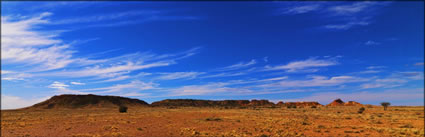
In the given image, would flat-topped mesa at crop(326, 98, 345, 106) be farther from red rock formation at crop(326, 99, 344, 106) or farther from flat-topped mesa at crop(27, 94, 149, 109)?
flat-topped mesa at crop(27, 94, 149, 109)

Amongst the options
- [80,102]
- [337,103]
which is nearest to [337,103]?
[337,103]

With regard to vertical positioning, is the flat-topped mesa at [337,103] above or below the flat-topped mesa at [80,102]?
below

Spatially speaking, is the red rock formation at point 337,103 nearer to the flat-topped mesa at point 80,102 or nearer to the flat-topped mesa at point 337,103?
the flat-topped mesa at point 337,103

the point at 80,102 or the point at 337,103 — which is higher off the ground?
the point at 80,102

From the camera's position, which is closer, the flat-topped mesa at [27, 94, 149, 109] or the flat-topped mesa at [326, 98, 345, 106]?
the flat-topped mesa at [27, 94, 149, 109]

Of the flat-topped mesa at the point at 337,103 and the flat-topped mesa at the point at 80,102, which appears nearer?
the flat-topped mesa at the point at 80,102

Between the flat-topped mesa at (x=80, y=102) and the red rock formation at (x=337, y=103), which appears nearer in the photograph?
the flat-topped mesa at (x=80, y=102)

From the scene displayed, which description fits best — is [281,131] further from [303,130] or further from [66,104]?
[66,104]

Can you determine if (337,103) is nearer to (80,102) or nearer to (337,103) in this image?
(337,103)

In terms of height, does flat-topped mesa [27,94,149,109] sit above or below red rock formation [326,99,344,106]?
above

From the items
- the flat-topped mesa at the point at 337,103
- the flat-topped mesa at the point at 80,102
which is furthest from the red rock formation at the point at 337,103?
the flat-topped mesa at the point at 80,102

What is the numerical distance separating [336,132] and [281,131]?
4257 mm

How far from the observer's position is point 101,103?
11038 centimetres

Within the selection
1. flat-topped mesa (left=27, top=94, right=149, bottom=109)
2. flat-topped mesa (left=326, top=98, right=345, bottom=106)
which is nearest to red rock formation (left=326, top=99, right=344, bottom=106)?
flat-topped mesa (left=326, top=98, right=345, bottom=106)
